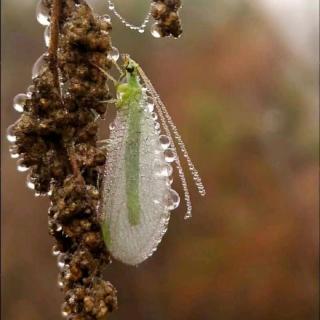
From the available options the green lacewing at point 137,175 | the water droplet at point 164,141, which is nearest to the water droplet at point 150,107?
the green lacewing at point 137,175

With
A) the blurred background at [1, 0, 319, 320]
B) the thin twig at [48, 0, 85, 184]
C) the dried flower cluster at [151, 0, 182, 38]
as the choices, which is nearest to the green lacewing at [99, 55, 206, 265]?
the thin twig at [48, 0, 85, 184]

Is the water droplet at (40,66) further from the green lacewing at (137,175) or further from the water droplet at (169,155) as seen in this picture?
the water droplet at (169,155)

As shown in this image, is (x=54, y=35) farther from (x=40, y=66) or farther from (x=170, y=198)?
(x=170, y=198)

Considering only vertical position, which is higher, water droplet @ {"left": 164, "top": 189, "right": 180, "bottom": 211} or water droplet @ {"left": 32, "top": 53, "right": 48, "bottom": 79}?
water droplet @ {"left": 32, "top": 53, "right": 48, "bottom": 79}

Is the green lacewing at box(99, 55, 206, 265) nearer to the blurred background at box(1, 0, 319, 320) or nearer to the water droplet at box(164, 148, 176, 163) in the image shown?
the water droplet at box(164, 148, 176, 163)

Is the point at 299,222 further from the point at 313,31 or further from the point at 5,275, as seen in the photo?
the point at 5,275

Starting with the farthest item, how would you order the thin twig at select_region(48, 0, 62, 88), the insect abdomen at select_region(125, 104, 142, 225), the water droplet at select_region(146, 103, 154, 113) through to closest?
1. the water droplet at select_region(146, 103, 154, 113)
2. the insect abdomen at select_region(125, 104, 142, 225)
3. the thin twig at select_region(48, 0, 62, 88)
